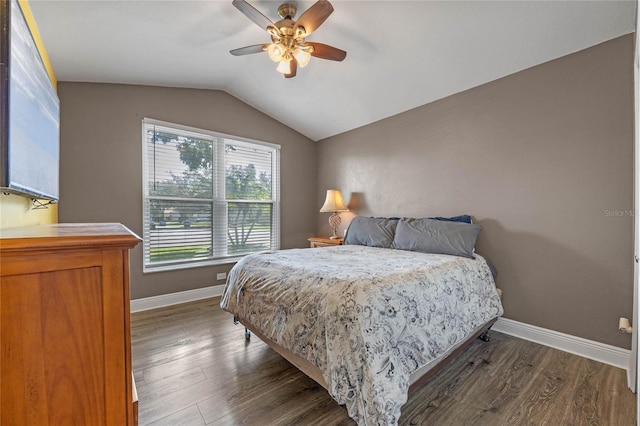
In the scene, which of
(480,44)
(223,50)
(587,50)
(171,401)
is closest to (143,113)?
(223,50)

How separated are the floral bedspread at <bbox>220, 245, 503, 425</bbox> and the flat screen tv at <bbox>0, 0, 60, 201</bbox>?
129cm

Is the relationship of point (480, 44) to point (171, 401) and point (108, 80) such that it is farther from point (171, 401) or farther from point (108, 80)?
point (108, 80)

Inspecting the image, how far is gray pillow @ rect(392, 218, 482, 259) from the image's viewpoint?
7.73 feet

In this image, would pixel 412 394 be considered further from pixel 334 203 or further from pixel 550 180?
pixel 334 203

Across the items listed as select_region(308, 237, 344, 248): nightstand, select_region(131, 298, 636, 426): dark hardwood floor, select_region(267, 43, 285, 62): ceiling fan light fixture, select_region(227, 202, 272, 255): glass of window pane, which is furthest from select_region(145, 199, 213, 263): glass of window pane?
select_region(267, 43, 285, 62): ceiling fan light fixture

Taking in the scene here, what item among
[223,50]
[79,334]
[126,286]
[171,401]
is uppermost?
[223,50]

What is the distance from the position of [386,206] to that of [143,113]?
3.13 meters

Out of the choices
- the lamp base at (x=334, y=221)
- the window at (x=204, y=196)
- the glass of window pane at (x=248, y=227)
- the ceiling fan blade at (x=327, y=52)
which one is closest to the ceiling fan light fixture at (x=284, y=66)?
the ceiling fan blade at (x=327, y=52)

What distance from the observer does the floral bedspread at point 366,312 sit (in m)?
1.23

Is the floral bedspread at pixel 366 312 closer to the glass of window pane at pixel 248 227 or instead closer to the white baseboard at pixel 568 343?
the white baseboard at pixel 568 343

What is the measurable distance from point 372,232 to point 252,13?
230 centimetres

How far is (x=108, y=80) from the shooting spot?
283 cm

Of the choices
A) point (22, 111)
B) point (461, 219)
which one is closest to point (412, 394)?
point (461, 219)

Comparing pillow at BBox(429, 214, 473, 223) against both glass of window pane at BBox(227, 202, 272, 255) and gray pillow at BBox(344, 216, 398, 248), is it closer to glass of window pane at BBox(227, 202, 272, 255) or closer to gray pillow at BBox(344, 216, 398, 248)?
gray pillow at BBox(344, 216, 398, 248)
